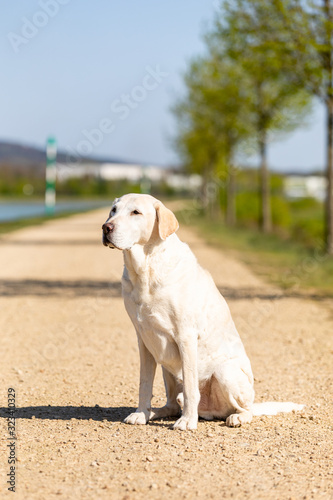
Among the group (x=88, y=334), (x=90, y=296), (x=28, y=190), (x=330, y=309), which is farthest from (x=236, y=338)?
(x=28, y=190)

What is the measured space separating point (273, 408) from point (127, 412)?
3.82 ft

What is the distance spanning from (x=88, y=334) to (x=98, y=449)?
4.78 m

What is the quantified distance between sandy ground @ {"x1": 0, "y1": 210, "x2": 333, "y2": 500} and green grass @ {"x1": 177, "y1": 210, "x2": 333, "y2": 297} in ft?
7.48

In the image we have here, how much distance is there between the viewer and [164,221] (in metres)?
5.16

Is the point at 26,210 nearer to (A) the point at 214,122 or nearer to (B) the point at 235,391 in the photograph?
(A) the point at 214,122

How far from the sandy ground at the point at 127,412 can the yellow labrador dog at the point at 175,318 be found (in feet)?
0.83

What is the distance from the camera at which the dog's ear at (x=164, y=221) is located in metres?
5.16

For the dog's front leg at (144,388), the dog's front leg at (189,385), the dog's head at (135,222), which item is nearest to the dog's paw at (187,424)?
A: the dog's front leg at (189,385)

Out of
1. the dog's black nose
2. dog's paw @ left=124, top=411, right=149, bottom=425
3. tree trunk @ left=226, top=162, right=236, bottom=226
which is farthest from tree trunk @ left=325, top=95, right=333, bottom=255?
tree trunk @ left=226, top=162, right=236, bottom=226

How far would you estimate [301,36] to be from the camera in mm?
16719

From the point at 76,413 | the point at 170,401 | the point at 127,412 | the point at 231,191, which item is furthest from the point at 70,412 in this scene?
the point at 231,191

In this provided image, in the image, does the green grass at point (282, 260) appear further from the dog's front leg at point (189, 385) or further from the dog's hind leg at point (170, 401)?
the dog's front leg at point (189, 385)

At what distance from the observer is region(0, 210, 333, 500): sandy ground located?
4535 mm

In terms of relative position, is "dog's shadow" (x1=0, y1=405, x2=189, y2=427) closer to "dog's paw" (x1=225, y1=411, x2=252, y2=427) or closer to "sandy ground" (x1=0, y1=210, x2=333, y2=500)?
"sandy ground" (x1=0, y1=210, x2=333, y2=500)
